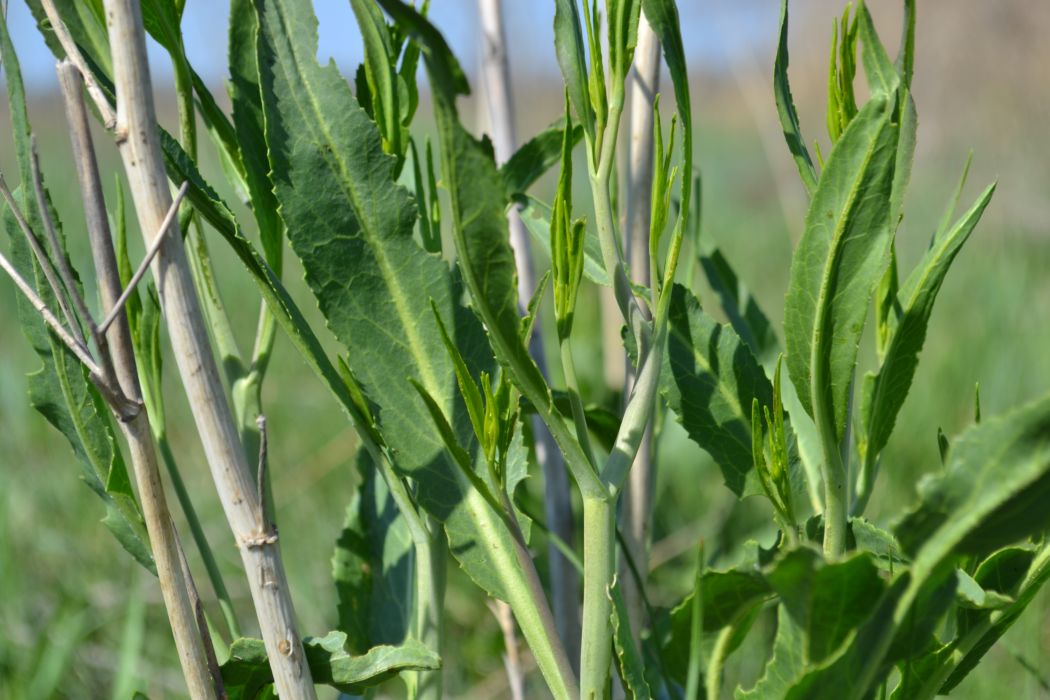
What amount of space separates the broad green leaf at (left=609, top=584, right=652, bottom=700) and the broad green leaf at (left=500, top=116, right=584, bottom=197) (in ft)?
0.94

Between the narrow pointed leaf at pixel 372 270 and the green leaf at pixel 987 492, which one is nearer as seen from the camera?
the green leaf at pixel 987 492

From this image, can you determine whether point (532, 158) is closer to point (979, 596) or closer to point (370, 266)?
point (370, 266)

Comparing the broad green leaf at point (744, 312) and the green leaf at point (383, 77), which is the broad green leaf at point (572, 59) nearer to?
the green leaf at point (383, 77)

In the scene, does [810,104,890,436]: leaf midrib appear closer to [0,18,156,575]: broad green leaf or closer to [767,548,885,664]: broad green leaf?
[767,548,885,664]: broad green leaf

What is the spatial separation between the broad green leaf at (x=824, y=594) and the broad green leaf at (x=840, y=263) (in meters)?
0.11

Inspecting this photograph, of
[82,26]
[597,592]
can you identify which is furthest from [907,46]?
[82,26]

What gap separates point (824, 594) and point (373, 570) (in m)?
0.39

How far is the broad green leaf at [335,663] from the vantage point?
504mm

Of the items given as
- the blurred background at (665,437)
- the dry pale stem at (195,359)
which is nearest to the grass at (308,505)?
the blurred background at (665,437)

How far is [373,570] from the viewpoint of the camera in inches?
28.0

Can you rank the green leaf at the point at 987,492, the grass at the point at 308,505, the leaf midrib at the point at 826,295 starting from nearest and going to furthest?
the green leaf at the point at 987,492, the leaf midrib at the point at 826,295, the grass at the point at 308,505

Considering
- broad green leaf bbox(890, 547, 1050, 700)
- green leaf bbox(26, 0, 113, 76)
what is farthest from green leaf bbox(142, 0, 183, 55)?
broad green leaf bbox(890, 547, 1050, 700)

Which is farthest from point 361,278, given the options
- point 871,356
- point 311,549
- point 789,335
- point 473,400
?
point 871,356

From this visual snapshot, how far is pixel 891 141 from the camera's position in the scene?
46 cm
